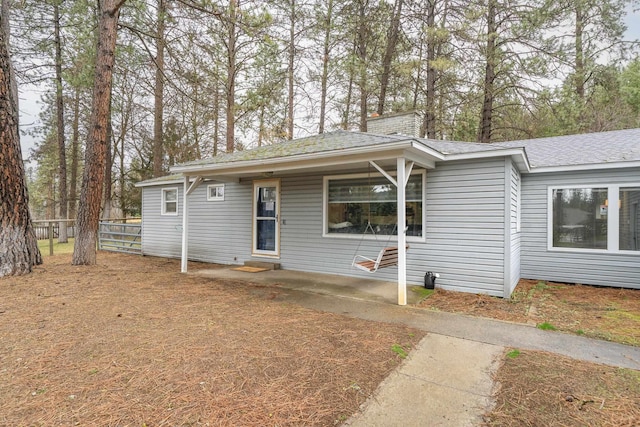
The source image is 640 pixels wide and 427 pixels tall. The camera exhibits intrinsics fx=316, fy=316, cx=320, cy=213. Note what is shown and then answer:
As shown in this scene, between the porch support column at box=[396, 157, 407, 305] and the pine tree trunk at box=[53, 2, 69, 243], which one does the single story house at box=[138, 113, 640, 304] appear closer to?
the porch support column at box=[396, 157, 407, 305]

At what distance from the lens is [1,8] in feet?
23.9

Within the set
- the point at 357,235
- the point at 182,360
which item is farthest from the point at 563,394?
the point at 357,235

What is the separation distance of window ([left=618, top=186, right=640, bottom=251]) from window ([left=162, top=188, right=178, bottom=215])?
1088cm

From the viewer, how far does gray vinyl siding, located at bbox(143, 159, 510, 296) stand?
5199mm

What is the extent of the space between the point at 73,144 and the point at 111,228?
7436mm

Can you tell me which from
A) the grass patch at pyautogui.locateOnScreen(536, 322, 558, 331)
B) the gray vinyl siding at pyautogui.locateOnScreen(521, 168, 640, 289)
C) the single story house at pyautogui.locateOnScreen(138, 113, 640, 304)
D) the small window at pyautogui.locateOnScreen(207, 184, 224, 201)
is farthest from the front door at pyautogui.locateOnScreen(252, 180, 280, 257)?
the gray vinyl siding at pyautogui.locateOnScreen(521, 168, 640, 289)

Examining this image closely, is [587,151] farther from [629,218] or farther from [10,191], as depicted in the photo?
[10,191]

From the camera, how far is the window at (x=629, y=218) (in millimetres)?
5727

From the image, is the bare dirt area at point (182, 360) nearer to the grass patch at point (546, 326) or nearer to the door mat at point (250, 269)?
the grass patch at point (546, 326)

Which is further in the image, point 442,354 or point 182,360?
point 442,354

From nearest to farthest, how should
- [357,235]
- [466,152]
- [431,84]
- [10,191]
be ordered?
[466,152] < [10,191] < [357,235] < [431,84]

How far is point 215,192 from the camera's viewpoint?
9031 mm

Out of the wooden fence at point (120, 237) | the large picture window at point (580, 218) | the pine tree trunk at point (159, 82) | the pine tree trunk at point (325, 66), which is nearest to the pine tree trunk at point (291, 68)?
the pine tree trunk at point (325, 66)

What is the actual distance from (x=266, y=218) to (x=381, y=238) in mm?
3100
